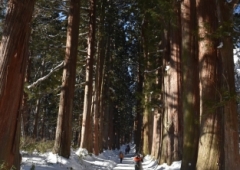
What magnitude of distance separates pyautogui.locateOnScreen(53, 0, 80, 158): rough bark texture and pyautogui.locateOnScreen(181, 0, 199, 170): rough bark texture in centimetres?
470

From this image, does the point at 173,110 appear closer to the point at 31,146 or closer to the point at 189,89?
the point at 189,89

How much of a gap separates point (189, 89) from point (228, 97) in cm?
276

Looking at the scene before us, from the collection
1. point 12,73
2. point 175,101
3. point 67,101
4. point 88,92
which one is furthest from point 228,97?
point 88,92

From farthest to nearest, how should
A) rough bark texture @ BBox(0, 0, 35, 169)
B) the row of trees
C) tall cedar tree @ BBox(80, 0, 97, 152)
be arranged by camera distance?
1. tall cedar tree @ BBox(80, 0, 97, 152)
2. the row of trees
3. rough bark texture @ BBox(0, 0, 35, 169)

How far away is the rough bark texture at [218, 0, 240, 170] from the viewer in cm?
734

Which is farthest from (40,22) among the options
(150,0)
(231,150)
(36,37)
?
(231,150)

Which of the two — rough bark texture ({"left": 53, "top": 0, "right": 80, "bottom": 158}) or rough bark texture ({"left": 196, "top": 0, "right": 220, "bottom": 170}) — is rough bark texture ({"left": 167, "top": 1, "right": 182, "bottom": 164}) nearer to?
rough bark texture ({"left": 53, "top": 0, "right": 80, "bottom": 158})

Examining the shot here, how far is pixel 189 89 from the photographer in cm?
1018

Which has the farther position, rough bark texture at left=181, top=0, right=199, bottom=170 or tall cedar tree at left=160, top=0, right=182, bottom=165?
tall cedar tree at left=160, top=0, right=182, bottom=165

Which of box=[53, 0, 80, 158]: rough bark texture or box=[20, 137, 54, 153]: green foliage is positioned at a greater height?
box=[53, 0, 80, 158]: rough bark texture

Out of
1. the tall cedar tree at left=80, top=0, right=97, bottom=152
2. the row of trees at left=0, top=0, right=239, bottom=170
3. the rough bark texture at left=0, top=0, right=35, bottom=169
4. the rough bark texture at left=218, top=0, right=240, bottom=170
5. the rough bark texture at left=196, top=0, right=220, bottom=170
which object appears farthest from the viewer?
the tall cedar tree at left=80, top=0, right=97, bottom=152

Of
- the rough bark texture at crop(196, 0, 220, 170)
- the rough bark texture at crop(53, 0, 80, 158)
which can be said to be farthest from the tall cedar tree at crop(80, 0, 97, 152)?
the rough bark texture at crop(196, 0, 220, 170)

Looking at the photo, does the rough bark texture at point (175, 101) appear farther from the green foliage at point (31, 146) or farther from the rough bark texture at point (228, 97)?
the green foliage at point (31, 146)

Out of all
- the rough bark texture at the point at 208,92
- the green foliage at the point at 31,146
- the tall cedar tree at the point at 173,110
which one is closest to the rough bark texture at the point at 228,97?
the rough bark texture at the point at 208,92
